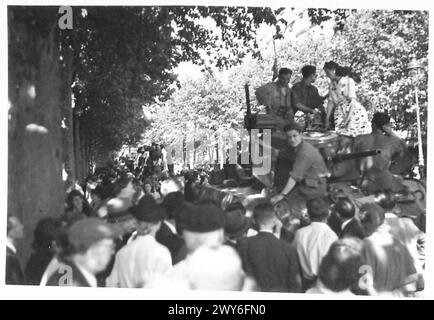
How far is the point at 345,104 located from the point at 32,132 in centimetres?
361

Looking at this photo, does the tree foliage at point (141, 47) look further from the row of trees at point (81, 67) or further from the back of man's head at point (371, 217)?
the back of man's head at point (371, 217)

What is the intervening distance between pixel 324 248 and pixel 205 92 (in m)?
2.29

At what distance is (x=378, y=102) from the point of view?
7848 mm

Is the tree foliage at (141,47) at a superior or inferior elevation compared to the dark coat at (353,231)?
superior

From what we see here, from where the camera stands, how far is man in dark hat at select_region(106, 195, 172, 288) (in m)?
7.19

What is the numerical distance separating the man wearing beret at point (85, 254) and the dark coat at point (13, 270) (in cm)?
32

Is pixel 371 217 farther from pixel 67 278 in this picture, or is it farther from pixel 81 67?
pixel 81 67

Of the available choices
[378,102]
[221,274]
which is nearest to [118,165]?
[221,274]

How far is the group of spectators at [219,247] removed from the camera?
7.19 metres

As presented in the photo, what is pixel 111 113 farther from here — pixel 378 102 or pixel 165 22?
pixel 378 102

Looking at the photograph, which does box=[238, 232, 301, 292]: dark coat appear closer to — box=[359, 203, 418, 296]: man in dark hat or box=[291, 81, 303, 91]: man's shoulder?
box=[359, 203, 418, 296]: man in dark hat

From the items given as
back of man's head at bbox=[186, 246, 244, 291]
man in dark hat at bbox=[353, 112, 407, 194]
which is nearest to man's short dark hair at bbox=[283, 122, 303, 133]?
man in dark hat at bbox=[353, 112, 407, 194]

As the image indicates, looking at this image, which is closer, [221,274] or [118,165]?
[221,274]

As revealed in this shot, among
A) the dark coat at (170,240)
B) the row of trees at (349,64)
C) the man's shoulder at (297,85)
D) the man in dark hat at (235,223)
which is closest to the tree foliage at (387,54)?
the row of trees at (349,64)
